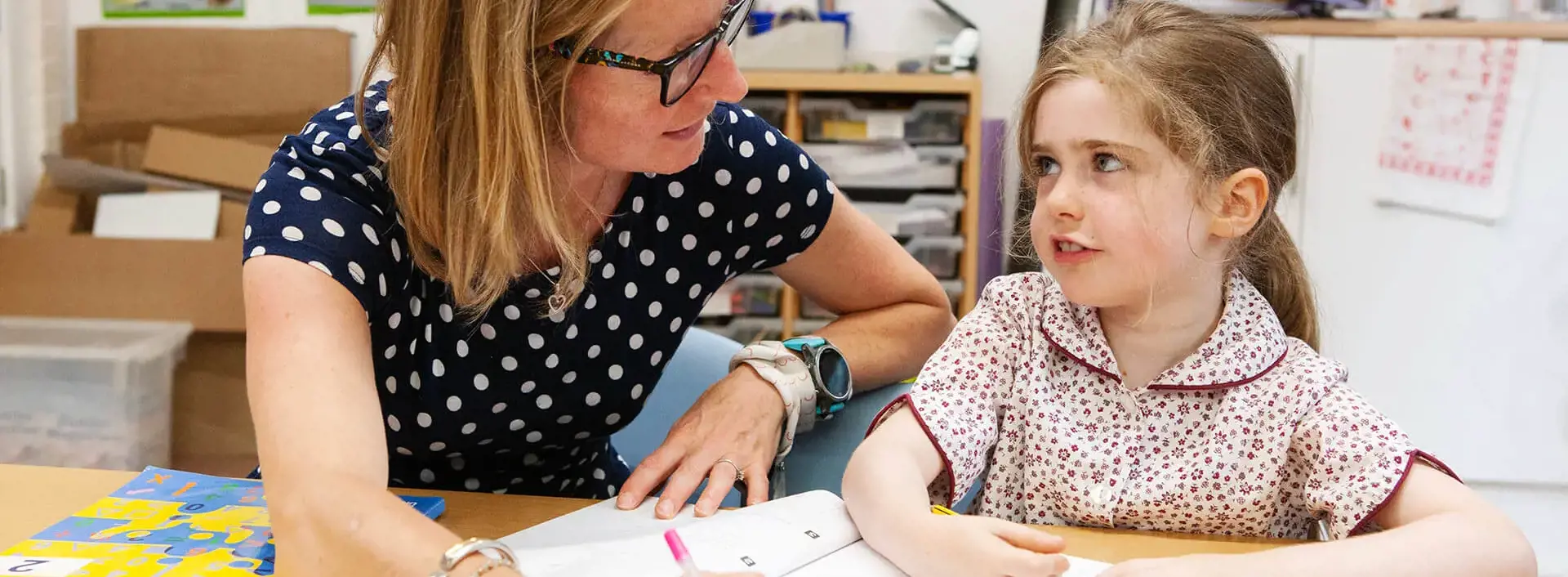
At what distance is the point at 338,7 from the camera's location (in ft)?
9.77

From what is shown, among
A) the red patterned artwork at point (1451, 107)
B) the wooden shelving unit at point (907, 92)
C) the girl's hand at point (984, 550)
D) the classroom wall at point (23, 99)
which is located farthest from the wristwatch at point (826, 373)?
the classroom wall at point (23, 99)

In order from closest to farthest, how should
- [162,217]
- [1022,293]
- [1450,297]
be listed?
[1022,293] → [1450,297] → [162,217]

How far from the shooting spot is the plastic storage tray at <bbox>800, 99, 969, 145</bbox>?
269 cm

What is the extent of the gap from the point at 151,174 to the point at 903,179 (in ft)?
5.36

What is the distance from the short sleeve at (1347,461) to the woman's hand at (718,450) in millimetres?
391

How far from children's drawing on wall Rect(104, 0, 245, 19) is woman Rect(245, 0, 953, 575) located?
2.25 m

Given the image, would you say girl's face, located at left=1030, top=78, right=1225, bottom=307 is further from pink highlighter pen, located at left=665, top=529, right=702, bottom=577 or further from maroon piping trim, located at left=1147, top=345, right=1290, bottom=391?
pink highlighter pen, located at left=665, top=529, right=702, bottom=577

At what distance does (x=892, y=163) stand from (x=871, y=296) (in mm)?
1483

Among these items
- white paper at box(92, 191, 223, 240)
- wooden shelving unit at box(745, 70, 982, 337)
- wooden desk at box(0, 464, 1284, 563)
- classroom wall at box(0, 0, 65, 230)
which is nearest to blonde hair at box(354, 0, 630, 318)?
wooden desk at box(0, 464, 1284, 563)

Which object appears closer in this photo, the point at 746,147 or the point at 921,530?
the point at 921,530

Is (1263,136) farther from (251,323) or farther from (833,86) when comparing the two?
(833,86)

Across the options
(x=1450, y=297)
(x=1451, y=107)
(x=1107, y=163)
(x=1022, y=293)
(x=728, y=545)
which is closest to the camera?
(x=728, y=545)

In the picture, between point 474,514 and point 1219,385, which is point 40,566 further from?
point 1219,385

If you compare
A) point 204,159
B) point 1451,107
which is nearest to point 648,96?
point 1451,107
